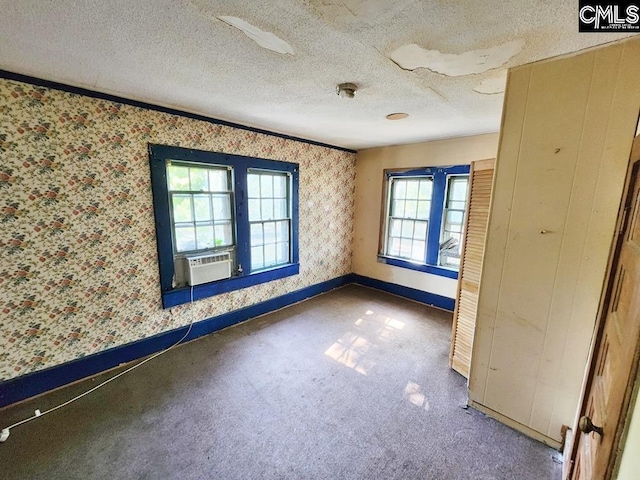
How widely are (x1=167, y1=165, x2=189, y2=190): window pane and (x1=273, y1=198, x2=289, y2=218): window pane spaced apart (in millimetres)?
1135

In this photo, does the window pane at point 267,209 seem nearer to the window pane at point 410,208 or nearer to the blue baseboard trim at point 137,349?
the blue baseboard trim at point 137,349

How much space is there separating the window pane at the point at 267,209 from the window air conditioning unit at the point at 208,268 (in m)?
0.71

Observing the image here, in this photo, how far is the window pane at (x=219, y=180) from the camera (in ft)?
9.23

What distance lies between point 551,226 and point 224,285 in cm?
292

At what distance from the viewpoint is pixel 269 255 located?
11.6 feet

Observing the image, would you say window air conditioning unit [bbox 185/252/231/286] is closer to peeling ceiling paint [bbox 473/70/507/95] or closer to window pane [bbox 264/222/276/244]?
window pane [bbox 264/222/276/244]

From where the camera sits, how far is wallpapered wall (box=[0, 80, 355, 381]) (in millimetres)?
1817

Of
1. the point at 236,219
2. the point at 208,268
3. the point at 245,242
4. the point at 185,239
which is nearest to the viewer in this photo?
the point at 185,239

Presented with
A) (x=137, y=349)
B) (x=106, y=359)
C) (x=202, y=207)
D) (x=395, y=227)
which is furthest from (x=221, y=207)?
(x=395, y=227)

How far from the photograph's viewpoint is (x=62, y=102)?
6.24 feet

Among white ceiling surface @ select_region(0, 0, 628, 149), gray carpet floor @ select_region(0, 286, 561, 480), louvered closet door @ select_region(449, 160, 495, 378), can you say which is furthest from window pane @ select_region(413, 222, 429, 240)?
white ceiling surface @ select_region(0, 0, 628, 149)

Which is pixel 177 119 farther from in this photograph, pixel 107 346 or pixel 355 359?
pixel 355 359

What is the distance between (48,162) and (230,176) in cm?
142

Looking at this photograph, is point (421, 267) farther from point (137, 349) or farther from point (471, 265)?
point (137, 349)
